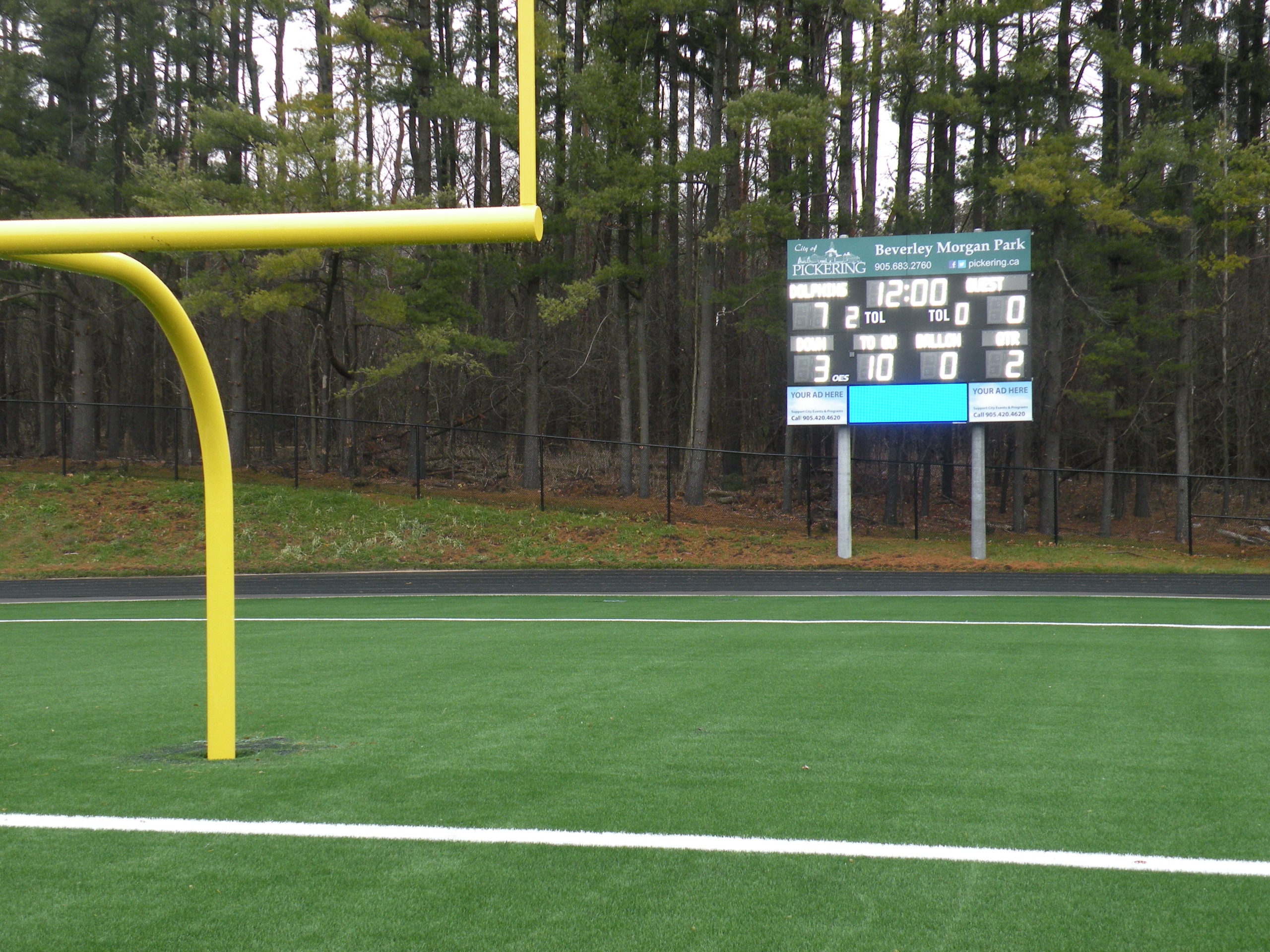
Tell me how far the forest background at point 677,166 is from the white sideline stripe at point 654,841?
739 inches

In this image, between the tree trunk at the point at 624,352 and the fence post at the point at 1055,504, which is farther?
the tree trunk at the point at 624,352

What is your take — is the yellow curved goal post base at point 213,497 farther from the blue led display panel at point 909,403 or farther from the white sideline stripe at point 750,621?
the blue led display panel at point 909,403

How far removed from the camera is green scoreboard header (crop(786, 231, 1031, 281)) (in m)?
18.7

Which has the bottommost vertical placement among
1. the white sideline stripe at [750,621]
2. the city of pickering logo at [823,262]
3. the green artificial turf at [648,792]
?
the white sideline stripe at [750,621]

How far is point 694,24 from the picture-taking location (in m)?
26.9

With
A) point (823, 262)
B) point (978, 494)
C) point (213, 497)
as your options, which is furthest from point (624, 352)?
point (213, 497)

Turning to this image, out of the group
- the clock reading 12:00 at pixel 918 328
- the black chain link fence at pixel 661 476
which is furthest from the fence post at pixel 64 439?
the clock reading 12:00 at pixel 918 328

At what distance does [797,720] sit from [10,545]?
20.1m

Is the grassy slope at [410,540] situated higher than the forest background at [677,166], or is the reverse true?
the forest background at [677,166]

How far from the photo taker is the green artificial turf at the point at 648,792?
9.94 feet

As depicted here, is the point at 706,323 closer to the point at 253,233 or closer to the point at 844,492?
the point at 844,492

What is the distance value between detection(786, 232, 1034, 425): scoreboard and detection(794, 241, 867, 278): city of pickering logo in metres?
0.02

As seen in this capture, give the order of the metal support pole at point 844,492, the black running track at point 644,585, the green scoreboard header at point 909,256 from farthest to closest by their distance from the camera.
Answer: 1. the metal support pole at point 844,492
2. the green scoreboard header at point 909,256
3. the black running track at point 644,585

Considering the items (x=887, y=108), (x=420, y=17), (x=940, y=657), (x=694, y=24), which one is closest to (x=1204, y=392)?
(x=887, y=108)
